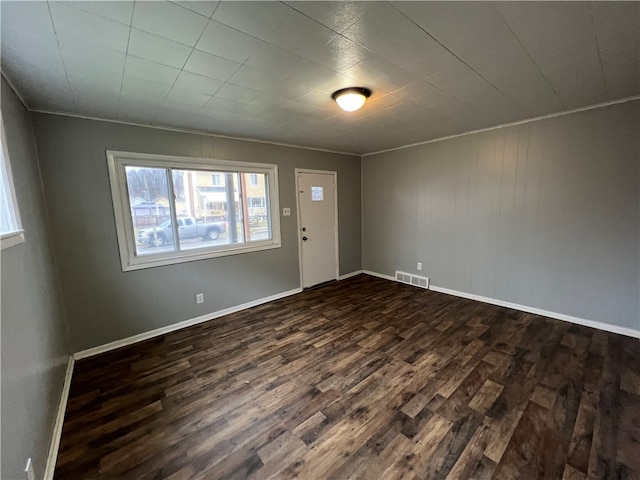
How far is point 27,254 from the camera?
1656 millimetres

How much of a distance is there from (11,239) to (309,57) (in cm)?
196

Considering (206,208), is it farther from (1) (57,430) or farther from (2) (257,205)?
(1) (57,430)

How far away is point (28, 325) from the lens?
4.83ft

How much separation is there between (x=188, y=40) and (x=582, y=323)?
4549 mm

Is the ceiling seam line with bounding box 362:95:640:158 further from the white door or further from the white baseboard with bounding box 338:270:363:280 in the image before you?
the white baseboard with bounding box 338:270:363:280

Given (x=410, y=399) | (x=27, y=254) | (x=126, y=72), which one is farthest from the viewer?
(x=410, y=399)

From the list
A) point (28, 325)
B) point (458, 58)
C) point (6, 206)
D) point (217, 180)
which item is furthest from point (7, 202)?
point (458, 58)

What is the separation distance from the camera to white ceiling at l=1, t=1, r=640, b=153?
126 centimetres

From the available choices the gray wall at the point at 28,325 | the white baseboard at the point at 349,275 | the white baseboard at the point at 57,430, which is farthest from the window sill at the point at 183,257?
the white baseboard at the point at 349,275

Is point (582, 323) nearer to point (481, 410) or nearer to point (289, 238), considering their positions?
point (481, 410)

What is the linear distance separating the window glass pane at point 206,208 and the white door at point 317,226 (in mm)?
1106

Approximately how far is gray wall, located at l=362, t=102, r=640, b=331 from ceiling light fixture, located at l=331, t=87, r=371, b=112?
90.0 inches

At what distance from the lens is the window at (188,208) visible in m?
2.82

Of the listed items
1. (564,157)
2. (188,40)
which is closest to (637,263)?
(564,157)
